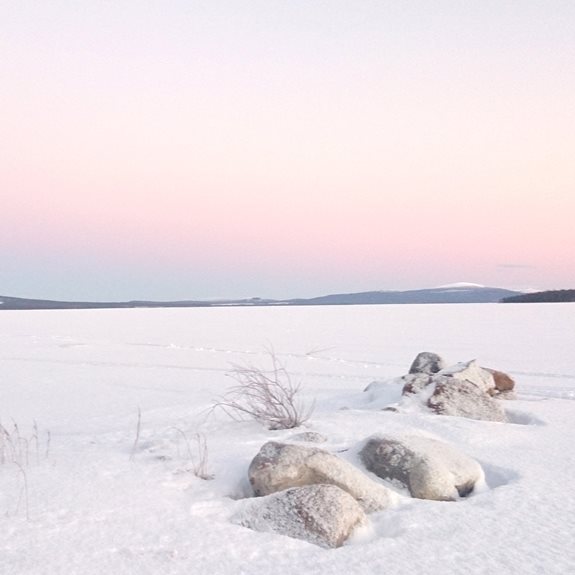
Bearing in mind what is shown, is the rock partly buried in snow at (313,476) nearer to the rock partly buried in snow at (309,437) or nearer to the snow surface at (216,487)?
the snow surface at (216,487)

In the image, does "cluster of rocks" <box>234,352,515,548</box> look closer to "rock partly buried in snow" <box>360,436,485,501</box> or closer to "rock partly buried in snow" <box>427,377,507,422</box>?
"rock partly buried in snow" <box>360,436,485,501</box>

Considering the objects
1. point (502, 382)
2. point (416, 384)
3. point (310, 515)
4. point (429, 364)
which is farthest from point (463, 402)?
point (310, 515)

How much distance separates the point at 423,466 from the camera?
3.27 metres

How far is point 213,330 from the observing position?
57.3 feet

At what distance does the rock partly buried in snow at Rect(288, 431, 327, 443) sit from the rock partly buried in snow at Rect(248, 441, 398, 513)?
101 centimetres

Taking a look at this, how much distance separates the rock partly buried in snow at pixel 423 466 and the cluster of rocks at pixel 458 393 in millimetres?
1724

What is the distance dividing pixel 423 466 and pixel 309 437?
3.57 ft

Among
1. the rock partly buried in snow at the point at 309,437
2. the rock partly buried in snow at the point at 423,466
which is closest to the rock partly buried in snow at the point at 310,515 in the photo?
the rock partly buried in snow at the point at 423,466

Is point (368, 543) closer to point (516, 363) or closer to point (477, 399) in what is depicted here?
point (477, 399)

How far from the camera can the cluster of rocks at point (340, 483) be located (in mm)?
2631

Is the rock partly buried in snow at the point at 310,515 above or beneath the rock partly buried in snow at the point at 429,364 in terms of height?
beneath

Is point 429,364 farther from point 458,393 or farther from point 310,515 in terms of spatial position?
point 310,515

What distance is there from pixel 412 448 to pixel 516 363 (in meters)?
7.14

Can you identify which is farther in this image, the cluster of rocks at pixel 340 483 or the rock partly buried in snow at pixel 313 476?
the rock partly buried in snow at pixel 313 476
